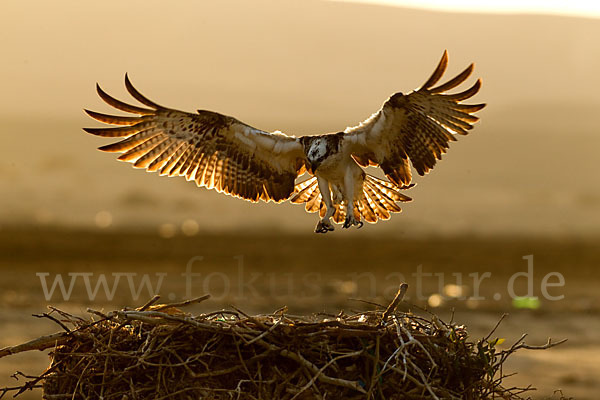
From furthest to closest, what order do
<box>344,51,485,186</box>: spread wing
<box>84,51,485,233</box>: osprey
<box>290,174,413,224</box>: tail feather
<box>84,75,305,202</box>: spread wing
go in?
<box>290,174,413,224</box>: tail feather, <box>84,75,305,202</box>: spread wing, <box>84,51,485,233</box>: osprey, <box>344,51,485,186</box>: spread wing

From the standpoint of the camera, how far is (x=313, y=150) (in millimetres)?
8578

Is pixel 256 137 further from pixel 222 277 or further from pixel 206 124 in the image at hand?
pixel 222 277

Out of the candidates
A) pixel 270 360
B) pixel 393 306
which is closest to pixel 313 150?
pixel 393 306

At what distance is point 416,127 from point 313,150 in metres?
0.90

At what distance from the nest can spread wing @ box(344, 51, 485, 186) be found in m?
2.43

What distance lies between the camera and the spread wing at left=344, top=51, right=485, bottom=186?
8.27m

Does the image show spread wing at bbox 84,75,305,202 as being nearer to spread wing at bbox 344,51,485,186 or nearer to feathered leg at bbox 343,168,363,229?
feathered leg at bbox 343,168,363,229

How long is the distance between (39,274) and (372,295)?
33.5 feet

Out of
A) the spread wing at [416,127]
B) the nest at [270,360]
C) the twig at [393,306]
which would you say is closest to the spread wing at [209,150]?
the spread wing at [416,127]

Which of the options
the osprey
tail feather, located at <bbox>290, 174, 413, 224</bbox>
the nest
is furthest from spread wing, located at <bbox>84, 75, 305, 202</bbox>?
the nest

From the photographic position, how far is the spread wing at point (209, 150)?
29.5 ft

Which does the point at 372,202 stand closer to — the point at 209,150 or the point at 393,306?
the point at 209,150

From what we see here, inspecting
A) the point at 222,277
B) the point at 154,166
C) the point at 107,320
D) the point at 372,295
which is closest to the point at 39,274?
the point at 222,277

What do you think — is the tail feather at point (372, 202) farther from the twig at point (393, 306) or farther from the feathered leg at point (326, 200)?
the twig at point (393, 306)
